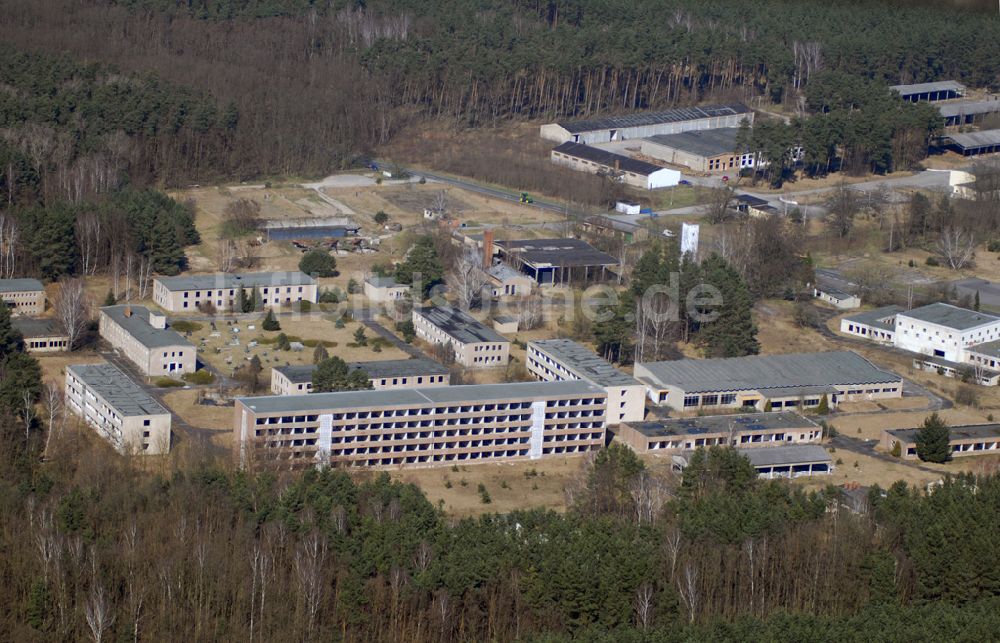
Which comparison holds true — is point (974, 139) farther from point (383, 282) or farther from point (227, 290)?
point (227, 290)

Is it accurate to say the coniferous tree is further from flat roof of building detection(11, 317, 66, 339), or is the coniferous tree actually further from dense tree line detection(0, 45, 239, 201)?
dense tree line detection(0, 45, 239, 201)

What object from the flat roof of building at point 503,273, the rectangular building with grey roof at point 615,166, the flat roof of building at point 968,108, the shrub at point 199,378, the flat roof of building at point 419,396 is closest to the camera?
the flat roof of building at point 419,396

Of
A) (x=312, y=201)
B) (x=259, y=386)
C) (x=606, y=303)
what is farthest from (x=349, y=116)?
(x=259, y=386)

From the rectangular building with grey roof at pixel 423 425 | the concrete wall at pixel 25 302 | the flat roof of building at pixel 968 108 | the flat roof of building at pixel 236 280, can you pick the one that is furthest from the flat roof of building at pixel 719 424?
the flat roof of building at pixel 968 108

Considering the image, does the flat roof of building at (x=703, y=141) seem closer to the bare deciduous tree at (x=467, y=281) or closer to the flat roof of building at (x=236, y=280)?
the bare deciduous tree at (x=467, y=281)

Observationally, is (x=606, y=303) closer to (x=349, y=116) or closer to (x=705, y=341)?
(x=705, y=341)
